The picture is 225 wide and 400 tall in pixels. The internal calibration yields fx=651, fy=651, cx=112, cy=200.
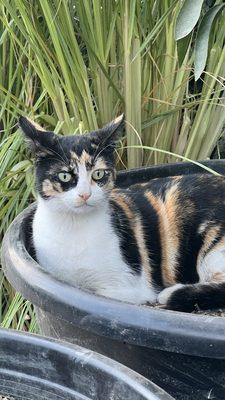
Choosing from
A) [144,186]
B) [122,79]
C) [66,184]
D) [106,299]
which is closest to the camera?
[106,299]

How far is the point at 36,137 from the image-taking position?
122 cm

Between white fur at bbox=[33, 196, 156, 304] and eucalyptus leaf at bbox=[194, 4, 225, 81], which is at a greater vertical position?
eucalyptus leaf at bbox=[194, 4, 225, 81]

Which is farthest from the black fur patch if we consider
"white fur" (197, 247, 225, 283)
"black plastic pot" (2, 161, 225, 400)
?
"black plastic pot" (2, 161, 225, 400)

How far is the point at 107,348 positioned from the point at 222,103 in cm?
98

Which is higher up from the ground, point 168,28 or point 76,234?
point 168,28

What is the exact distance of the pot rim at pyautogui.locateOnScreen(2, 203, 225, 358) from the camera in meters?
0.86

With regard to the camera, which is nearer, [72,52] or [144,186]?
[144,186]

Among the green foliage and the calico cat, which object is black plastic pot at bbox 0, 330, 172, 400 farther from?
the green foliage

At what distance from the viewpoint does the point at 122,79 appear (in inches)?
66.8

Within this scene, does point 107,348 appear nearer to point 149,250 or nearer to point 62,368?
point 62,368

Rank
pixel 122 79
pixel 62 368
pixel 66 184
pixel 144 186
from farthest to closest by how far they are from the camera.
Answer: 1. pixel 122 79
2. pixel 144 186
3. pixel 66 184
4. pixel 62 368

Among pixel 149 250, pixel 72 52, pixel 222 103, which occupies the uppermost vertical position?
pixel 72 52

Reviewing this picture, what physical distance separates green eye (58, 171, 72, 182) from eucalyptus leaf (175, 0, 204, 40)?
0.32 meters

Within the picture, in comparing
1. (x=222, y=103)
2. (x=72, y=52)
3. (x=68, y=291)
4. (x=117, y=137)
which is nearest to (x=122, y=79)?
(x=72, y=52)
